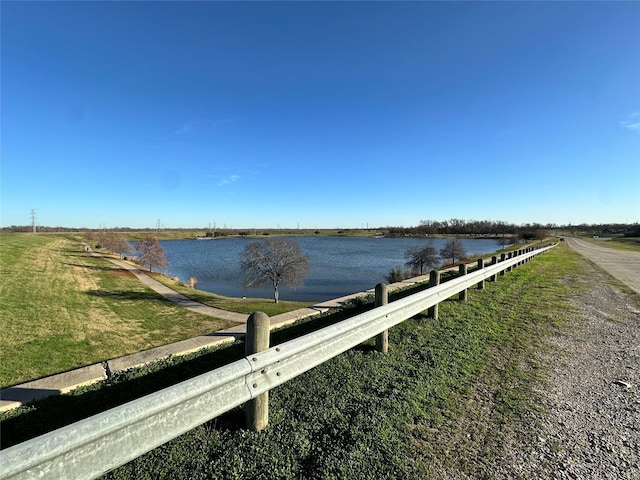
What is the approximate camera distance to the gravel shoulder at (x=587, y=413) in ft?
8.43

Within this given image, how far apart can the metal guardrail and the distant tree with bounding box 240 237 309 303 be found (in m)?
21.1

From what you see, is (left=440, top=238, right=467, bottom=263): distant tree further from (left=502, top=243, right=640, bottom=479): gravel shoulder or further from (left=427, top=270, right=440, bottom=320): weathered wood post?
(left=427, top=270, right=440, bottom=320): weathered wood post

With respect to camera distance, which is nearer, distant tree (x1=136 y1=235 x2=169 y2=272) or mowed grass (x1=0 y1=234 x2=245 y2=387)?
mowed grass (x1=0 y1=234 x2=245 y2=387)

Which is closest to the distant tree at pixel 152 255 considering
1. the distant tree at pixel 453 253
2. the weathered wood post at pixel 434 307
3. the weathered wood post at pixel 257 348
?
the distant tree at pixel 453 253

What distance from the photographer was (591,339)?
18.8 feet

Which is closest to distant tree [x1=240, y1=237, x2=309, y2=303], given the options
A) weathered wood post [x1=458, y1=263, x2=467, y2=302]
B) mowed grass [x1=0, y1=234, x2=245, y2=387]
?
mowed grass [x1=0, y1=234, x2=245, y2=387]

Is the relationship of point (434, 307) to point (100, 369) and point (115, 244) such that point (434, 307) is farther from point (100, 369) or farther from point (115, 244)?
point (115, 244)

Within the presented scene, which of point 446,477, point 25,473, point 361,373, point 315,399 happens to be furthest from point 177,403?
point 361,373

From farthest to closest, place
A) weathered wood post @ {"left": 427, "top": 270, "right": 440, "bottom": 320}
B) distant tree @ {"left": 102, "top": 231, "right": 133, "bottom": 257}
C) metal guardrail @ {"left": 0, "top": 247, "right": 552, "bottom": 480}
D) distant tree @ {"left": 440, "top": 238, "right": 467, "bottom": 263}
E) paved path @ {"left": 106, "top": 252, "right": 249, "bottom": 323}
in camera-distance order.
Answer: distant tree @ {"left": 102, "top": 231, "right": 133, "bottom": 257} → distant tree @ {"left": 440, "top": 238, "right": 467, "bottom": 263} → paved path @ {"left": 106, "top": 252, "right": 249, "bottom": 323} → weathered wood post @ {"left": 427, "top": 270, "right": 440, "bottom": 320} → metal guardrail @ {"left": 0, "top": 247, "right": 552, "bottom": 480}

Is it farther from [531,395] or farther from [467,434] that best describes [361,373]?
[531,395]

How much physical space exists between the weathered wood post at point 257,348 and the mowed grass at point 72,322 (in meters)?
6.39

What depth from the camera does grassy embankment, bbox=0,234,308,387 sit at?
8.28 metres

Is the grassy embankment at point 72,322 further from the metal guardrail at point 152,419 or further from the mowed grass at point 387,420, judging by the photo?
the metal guardrail at point 152,419

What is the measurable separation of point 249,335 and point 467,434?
7.14 ft
